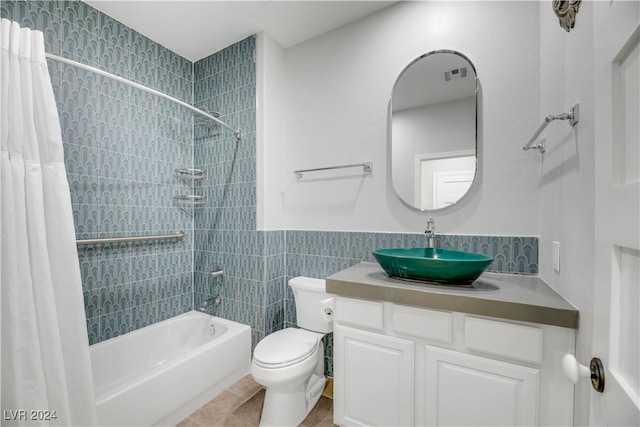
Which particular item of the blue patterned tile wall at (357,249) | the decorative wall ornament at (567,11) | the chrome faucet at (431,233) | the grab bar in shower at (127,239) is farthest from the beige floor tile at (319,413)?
the decorative wall ornament at (567,11)

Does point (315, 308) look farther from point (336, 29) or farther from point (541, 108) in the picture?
point (336, 29)

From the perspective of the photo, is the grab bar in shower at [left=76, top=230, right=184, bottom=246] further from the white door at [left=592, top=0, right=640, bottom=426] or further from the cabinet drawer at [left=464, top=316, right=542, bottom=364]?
the white door at [left=592, top=0, right=640, bottom=426]

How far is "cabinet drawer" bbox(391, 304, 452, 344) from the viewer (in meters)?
1.12

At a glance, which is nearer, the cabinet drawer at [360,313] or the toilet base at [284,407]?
the cabinet drawer at [360,313]

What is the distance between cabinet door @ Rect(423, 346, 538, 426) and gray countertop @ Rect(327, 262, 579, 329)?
0.21 meters

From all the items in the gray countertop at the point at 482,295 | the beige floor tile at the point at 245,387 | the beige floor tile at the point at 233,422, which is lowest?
the beige floor tile at the point at 245,387

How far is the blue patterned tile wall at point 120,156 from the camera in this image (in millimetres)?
1690

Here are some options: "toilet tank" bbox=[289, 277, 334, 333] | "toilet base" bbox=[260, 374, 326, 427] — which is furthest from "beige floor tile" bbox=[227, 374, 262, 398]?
"toilet tank" bbox=[289, 277, 334, 333]

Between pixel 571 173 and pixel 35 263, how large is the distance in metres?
2.08

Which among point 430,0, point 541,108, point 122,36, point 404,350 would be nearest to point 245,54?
point 122,36

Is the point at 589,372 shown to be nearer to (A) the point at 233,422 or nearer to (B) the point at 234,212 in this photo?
(A) the point at 233,422

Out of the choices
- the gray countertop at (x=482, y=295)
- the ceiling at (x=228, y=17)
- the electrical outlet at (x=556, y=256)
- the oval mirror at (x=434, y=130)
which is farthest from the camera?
the ceiling at (x=228, y=17)

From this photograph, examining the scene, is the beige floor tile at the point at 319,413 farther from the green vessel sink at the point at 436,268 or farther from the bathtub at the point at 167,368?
the green vessel sink at the point at 436,268

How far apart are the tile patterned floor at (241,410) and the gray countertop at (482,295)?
2.92 ft
